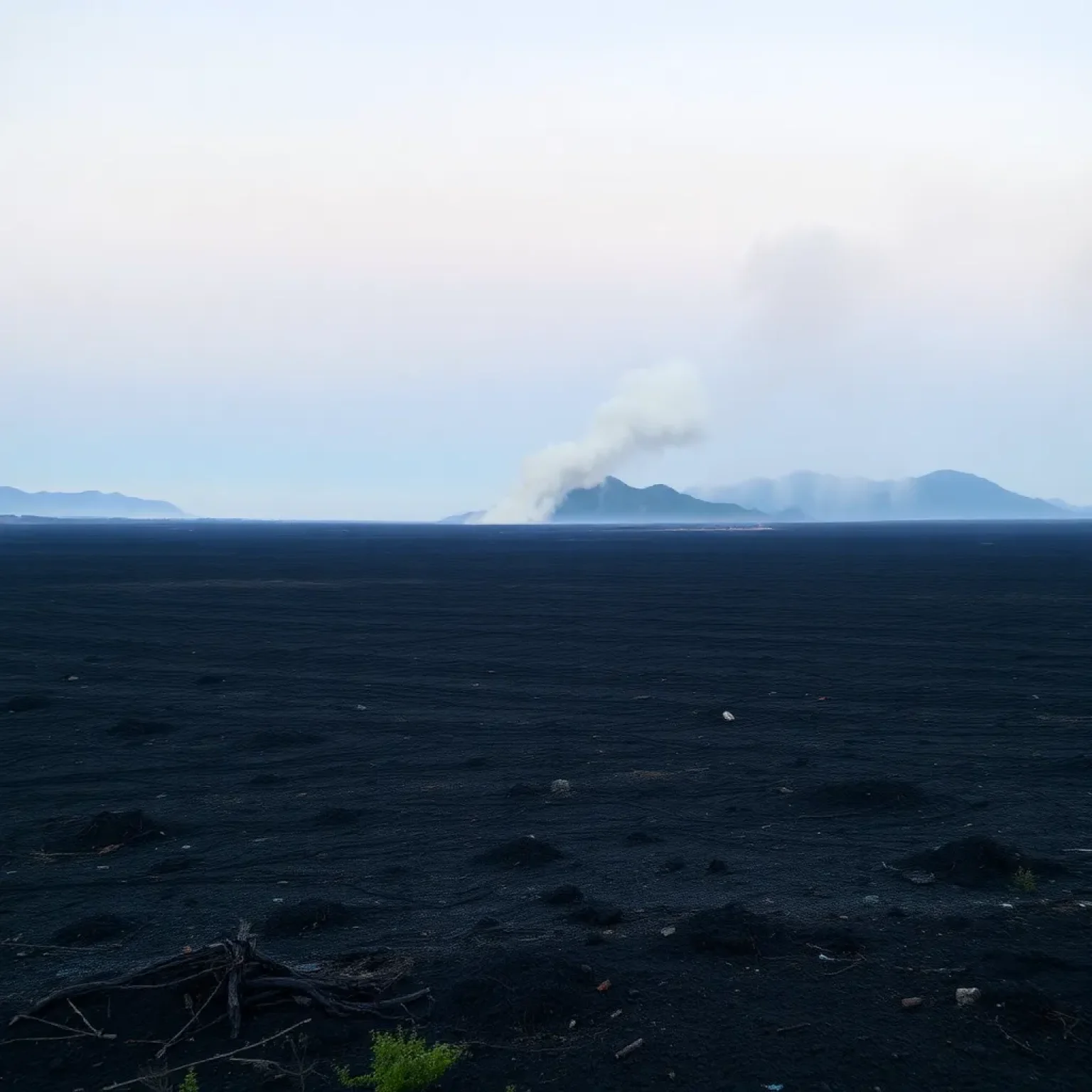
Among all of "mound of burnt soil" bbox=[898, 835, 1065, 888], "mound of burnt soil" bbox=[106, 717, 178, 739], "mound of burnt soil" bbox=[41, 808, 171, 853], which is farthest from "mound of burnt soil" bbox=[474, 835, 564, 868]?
"mound of burnt soil" bbox=[106, 717, 178, 739]

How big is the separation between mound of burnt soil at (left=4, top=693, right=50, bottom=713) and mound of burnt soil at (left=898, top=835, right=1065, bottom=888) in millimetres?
16218

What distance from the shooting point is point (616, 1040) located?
6.63 m

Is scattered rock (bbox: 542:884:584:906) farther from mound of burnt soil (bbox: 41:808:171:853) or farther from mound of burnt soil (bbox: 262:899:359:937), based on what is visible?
mound of burnt soil (bbox: 41:808:171:853)

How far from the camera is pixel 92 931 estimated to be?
857 centimetres

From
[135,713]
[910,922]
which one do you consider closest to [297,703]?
[135,713]

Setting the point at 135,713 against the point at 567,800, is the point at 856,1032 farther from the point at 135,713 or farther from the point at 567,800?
the point at 135,713

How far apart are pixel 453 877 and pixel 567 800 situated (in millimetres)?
2965

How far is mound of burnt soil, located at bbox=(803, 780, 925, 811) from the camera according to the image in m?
12.1

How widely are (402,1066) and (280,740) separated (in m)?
10.7

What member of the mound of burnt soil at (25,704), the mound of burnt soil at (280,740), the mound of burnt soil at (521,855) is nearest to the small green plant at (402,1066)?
the mound of burnt soil at (521,855)

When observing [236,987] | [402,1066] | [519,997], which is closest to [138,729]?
[236,987]

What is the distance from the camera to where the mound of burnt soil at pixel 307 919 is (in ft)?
28.0

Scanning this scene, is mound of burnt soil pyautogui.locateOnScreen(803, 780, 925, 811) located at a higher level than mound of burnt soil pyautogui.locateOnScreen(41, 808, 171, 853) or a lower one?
higher

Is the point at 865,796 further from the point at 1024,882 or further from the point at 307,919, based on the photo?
the point at 307,919
